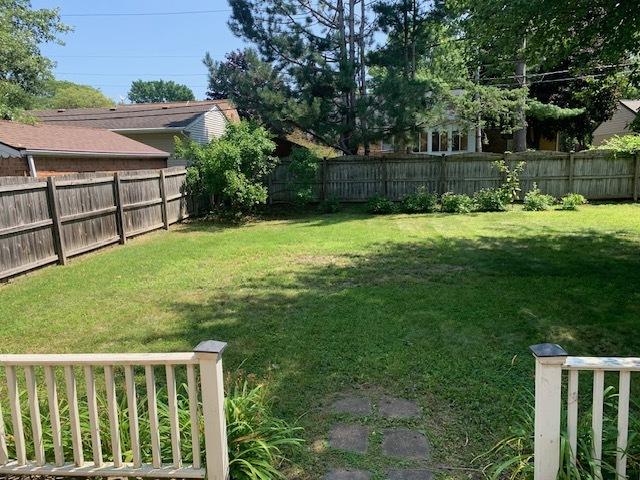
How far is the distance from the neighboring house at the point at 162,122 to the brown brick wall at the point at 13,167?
5.84 m

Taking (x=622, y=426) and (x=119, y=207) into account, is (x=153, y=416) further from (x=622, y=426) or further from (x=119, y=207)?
(x=119, y=207)

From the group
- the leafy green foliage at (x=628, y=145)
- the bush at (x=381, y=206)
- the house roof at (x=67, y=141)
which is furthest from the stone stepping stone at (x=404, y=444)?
the leafy green foliage at (x=628, y=145)

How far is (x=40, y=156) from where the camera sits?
13.0 metres

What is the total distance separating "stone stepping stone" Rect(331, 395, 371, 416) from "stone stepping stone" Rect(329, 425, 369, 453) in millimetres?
191

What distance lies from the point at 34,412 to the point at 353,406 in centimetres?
201

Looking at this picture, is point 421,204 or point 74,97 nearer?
point 421,204

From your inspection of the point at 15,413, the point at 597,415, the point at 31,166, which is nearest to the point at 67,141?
the point at 31,166

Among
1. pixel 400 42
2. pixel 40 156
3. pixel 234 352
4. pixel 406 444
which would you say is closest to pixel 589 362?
pixel 406 444

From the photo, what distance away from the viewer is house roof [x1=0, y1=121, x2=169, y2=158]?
12891mm

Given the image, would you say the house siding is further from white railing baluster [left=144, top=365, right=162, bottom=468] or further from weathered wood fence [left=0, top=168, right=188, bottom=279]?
white railing baluster [left=144, top=365, right=162, bottom=468]

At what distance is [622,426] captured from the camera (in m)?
2.33

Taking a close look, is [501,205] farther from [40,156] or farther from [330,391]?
[40,156]

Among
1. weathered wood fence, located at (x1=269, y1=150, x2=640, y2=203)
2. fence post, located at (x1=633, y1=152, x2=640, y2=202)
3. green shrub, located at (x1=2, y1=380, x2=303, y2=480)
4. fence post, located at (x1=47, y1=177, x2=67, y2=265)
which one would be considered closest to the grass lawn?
green shrub, located at (x1=2, y1=380, x2=303, y2=480)

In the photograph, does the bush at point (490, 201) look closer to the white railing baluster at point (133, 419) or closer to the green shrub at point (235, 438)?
the green shrub at point (235, 438)
